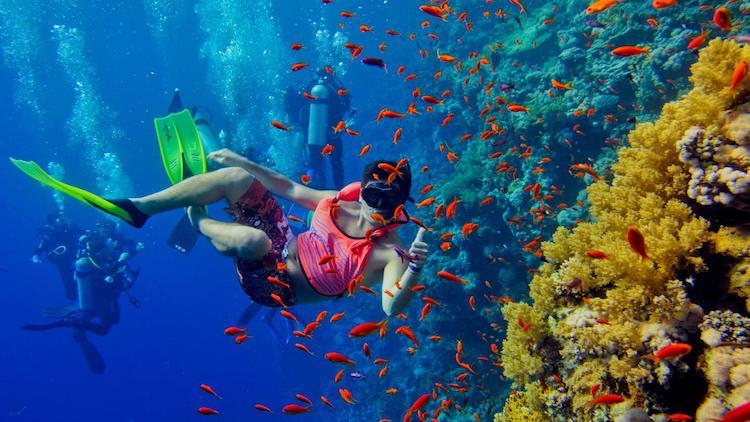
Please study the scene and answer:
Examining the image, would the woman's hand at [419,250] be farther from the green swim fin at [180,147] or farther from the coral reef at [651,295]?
the green swim fin at [180,147]

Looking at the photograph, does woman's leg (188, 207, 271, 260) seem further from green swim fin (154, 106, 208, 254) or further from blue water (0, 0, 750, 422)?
blue water (0, 0, 750, 422)

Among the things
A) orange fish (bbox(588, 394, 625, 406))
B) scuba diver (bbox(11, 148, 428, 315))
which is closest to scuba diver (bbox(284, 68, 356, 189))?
scuba diver (bbox(11, 148, 428, 315))

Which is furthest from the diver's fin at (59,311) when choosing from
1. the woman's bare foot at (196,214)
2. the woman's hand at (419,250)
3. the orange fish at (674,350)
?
the orange fish at (674,350)

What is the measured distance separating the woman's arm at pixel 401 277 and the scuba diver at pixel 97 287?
13353 mm

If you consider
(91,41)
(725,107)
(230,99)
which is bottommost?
(230,99)

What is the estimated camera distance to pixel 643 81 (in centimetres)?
768

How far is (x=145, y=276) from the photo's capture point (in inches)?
2896

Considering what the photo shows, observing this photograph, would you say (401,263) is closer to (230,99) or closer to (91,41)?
(230,99)

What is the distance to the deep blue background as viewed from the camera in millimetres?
37562

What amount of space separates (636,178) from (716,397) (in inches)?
69.1

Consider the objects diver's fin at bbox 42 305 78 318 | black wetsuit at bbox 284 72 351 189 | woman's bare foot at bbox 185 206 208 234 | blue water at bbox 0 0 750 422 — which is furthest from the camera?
diver's fin at bbox 42 305 78 318

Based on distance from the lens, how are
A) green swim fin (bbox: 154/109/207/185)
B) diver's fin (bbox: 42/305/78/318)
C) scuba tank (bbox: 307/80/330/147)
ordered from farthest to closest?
diver's fin (bbox: 42/305/78/318) → scuba tank (bbox: 307/80/330/147) → green swim fin (bbox: 154/109/207/185)

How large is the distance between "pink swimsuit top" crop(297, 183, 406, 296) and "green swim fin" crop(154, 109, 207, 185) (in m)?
Answer: 1.65

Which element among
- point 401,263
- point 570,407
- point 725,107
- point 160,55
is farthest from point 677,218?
point 160,55
